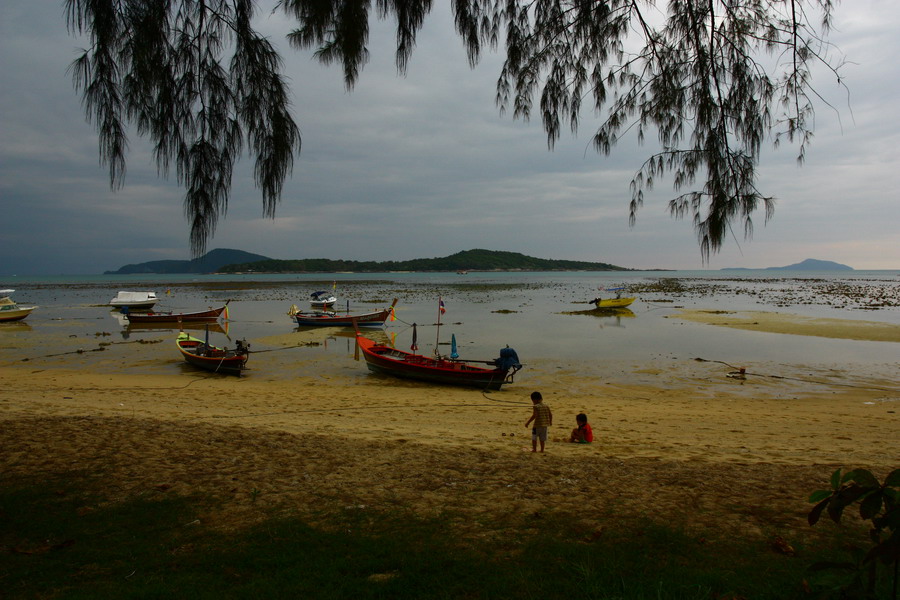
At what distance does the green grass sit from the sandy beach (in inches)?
16.6

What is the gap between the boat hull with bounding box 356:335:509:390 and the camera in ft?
54.6

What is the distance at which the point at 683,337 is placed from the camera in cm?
2895

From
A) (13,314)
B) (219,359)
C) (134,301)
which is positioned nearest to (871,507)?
(219,359)

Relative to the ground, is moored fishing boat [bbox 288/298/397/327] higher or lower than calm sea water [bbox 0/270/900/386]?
A: higher

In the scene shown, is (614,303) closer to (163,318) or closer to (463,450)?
(163,318)

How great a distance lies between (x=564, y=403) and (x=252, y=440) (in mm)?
9400

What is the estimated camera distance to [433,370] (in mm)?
17562

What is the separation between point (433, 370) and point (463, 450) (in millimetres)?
9558

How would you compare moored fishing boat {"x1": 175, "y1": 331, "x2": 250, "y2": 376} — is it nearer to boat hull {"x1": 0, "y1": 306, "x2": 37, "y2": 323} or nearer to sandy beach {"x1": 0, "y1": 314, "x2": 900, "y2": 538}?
sandy beach {"x1": 0, "y1": 314, "x2": 900, "y2": 538}

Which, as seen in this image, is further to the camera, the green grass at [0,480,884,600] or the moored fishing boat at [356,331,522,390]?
the moored fishing boat at [356,331,522,390]

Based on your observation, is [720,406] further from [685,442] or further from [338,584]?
[338,584]

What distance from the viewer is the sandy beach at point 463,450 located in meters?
5.28

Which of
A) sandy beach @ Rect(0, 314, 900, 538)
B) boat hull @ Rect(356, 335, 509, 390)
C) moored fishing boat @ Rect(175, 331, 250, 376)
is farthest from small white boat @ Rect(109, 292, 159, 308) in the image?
boat hull @ Rect(356, 335, 509, 390)

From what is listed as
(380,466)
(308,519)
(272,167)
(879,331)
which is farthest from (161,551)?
(879,331)
